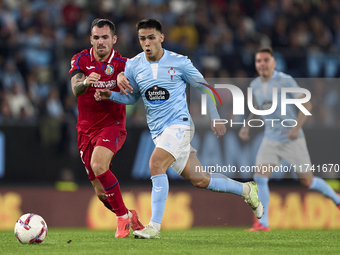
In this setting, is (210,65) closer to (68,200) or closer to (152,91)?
(68,200)

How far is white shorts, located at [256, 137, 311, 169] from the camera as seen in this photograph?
30.7 ft

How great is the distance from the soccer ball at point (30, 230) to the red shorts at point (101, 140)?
1.33 meters

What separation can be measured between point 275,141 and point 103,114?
3.03 m

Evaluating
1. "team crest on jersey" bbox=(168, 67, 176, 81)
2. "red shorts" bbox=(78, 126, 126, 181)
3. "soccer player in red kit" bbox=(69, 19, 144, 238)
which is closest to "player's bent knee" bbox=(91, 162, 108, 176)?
"soccer player in red kit" bbox=(69, 19, 144, 238)

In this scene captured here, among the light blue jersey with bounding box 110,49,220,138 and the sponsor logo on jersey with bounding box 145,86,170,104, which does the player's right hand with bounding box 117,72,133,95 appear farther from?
the sponsor logo on jersey with bounding box 145,86,170,104

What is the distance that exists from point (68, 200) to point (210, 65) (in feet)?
11.3

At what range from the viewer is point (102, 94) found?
706cm

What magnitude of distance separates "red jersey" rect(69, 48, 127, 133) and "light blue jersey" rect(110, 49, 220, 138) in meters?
0.50

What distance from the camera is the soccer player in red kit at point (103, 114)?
7.36 m

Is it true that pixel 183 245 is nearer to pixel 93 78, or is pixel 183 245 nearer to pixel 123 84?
pixel 123 84

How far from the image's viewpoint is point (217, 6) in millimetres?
15102

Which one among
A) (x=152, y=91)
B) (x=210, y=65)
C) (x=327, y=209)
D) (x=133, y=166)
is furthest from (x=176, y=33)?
(x=152, y=91)

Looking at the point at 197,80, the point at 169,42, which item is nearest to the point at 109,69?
the point at 197,80

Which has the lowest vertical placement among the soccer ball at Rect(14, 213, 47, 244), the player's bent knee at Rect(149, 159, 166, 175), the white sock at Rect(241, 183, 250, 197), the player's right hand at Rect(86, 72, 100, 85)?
the soccer ball at Rect(14, 213, 47, 244)
